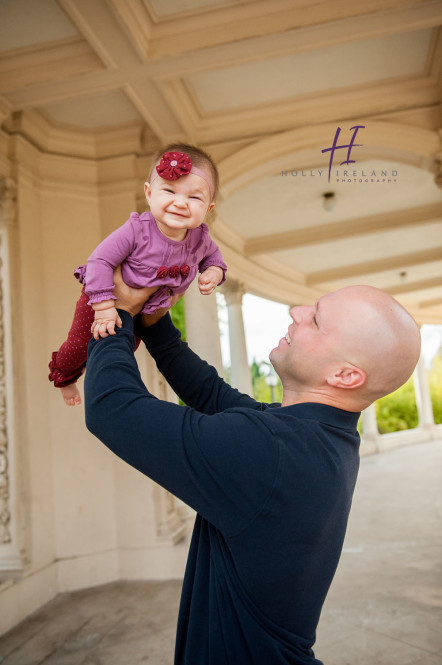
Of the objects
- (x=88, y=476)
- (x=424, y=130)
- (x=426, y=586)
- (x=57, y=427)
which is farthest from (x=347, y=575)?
(x=424, y=130)

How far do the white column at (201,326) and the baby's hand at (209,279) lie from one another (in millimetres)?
3800

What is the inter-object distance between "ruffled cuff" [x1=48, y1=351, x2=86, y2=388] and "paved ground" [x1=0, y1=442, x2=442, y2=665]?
2.84 m

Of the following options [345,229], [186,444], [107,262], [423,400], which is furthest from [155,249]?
[423,400]

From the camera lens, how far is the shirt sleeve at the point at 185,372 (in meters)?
1.89

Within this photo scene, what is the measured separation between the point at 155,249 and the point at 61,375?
1.69 ft

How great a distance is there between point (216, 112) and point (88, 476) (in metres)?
3.85

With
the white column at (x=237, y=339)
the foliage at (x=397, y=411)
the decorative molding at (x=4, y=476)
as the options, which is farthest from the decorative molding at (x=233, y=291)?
the foliage at (x=397, y=411)

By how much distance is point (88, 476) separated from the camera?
5.52m

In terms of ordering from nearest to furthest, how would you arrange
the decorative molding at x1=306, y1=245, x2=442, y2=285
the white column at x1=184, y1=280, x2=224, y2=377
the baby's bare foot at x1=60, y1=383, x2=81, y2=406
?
1. the baby's bare foot at x1=60, y1=383, x2=81, y2=406
2. the white column at x1=184, y1=280, x2=224, y2=377
3. the decorative molding at x1=306, y1=245, x2=442, y2=285

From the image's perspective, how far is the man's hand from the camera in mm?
1663

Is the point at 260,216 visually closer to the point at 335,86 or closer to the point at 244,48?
the point at 335,86

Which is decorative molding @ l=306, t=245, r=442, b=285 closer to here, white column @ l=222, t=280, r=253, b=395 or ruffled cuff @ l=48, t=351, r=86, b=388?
white column @ l=222, t=280, r=253, b=395

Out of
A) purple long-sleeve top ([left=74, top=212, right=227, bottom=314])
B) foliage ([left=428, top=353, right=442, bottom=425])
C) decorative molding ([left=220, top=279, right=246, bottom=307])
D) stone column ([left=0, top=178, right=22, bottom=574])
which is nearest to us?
purple long-sleeve top ([left=74, top=212, right=227, bottom=314])

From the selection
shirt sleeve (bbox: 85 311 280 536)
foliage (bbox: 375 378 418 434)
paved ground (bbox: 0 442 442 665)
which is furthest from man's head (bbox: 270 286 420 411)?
foliage (bbox: 375 378 418 434)
